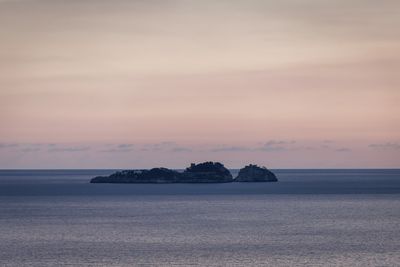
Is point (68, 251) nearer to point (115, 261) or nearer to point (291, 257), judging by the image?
point (115, 261)

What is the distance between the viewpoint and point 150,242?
→ 96.2 meters

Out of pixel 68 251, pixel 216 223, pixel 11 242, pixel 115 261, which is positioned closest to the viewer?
pixel 115 261

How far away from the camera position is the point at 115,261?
260 feet

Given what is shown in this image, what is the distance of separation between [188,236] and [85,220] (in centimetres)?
3144

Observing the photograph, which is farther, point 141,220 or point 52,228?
point 141,220

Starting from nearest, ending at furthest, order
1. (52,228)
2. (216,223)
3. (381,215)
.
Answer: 1. (52,228)
2. (216,223)
3. (381,215)

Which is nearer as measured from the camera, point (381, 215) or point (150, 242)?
point (150, 242)

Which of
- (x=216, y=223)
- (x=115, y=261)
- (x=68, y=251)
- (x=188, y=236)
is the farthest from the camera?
(x=216, y=223)

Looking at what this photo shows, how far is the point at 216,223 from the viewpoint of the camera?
124 meters

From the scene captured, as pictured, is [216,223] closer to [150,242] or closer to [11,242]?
[150,242]

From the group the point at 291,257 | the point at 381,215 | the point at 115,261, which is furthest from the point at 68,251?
the point at 381,215

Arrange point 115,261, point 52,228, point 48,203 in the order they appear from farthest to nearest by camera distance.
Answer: point 48,203 < point 52,228 < point 115,261

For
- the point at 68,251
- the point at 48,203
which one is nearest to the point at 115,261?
the point at 68,251

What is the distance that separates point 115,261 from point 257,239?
81.4 feet
